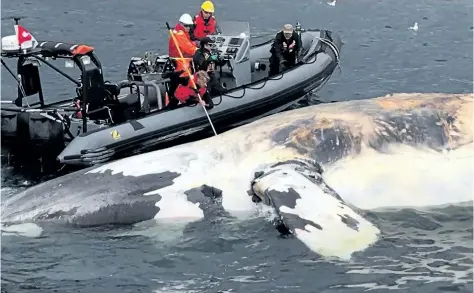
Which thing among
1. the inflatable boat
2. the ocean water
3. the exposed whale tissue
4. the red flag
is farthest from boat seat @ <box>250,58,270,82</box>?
the exposed whale tissue

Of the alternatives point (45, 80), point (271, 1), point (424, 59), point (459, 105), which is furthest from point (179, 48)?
point (271, 1)

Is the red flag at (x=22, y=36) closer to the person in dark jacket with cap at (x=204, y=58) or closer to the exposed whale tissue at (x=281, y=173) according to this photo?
the person in dark jacket with cap at (x=204, y=58)

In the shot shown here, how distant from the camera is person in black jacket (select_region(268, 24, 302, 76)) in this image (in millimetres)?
19453

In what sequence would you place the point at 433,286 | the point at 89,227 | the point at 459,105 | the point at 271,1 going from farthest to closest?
the point at 271,1, the point at 459,105, the point at 89,227, the point at 433,286

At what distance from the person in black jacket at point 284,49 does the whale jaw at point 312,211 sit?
8.18 metres

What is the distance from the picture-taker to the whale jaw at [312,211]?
10594 millimetres

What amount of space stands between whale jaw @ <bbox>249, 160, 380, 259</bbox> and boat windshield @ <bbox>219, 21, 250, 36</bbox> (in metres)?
8.33

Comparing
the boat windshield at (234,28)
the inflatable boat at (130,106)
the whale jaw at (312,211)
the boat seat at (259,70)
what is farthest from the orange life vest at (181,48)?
the whale jaw at (312,211)

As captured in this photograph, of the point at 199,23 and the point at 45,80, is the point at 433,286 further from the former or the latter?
the point at 45,80

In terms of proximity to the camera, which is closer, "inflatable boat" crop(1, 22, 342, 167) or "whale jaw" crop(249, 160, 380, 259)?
"whale jaw" crop(249, 160, 380, 259)

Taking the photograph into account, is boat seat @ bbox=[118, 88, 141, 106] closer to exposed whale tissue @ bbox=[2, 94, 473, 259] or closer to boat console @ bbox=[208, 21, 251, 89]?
boat console @ bbox=[208, 21, 251, 89]

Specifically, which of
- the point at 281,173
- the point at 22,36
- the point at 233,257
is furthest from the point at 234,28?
the point at 233,257

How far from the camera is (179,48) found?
16469 mm

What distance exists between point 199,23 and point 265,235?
846 cm
